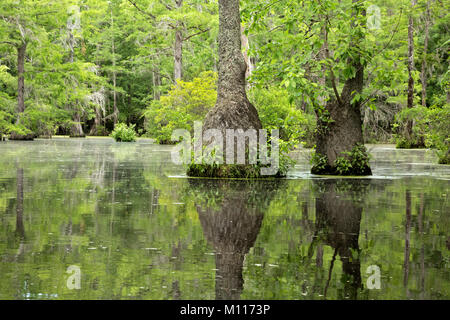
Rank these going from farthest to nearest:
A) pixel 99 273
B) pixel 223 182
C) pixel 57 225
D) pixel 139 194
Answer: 1. pixel 223 182
2. pixel 139 194
3. pixel 57 225
4. pixel 99 273

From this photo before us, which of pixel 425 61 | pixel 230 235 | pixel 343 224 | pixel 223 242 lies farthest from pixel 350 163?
pixel 425 61

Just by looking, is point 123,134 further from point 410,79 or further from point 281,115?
point 281,115

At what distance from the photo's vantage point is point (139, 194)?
11.6 metres

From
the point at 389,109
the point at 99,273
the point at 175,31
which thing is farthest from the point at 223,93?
the point at 389,109

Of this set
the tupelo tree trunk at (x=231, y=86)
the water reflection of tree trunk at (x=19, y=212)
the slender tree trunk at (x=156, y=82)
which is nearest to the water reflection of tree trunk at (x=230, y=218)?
the tupelo tree trunk at (x=231, y=86)

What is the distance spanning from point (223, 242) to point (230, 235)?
464 millimetres

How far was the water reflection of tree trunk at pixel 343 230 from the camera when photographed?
5.08 m

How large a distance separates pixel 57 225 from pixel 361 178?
973cm

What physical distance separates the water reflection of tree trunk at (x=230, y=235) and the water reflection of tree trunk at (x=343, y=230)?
0.77 m

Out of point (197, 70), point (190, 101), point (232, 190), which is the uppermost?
point (197, 70)

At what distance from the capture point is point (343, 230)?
752cm

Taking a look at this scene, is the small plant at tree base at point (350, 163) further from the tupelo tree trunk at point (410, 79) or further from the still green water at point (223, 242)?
the tupelo tree trunk at point (410, 79)

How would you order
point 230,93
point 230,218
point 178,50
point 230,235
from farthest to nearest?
point 178,50 < point 230,93 < point 230,218 < point 230,235
